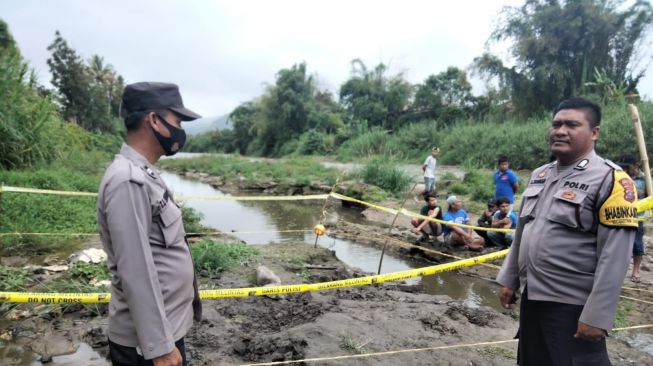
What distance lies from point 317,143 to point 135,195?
34180mm

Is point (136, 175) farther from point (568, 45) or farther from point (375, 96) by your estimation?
point (375, 96)

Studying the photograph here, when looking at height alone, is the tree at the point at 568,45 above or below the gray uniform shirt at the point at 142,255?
above

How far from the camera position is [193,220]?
25.6 ft

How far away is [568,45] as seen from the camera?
75.0 ft

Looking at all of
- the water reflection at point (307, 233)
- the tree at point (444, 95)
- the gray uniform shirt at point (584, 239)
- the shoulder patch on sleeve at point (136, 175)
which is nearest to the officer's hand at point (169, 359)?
the shoulder patch on sleeve at point (136, 175)

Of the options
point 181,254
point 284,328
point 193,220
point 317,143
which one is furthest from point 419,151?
point 181,254

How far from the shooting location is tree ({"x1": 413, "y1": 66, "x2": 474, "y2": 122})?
29.4 m

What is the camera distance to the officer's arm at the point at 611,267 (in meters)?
1.77

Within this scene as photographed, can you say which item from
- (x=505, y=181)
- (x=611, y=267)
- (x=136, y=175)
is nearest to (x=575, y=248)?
(x=611, y=267)

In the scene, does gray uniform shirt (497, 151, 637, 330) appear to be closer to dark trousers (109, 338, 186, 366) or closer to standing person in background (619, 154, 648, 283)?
dark trousers (109, 338, 186, 366)

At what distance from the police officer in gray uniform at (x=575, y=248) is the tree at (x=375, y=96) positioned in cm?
3118

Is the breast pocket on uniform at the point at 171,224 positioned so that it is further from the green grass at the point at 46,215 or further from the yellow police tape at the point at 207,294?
the green grass at the point at 46,215

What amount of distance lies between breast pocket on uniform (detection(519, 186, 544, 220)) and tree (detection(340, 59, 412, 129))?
31005mm

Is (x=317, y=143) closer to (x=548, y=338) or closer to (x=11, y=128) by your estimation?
(x=11, y=128)
